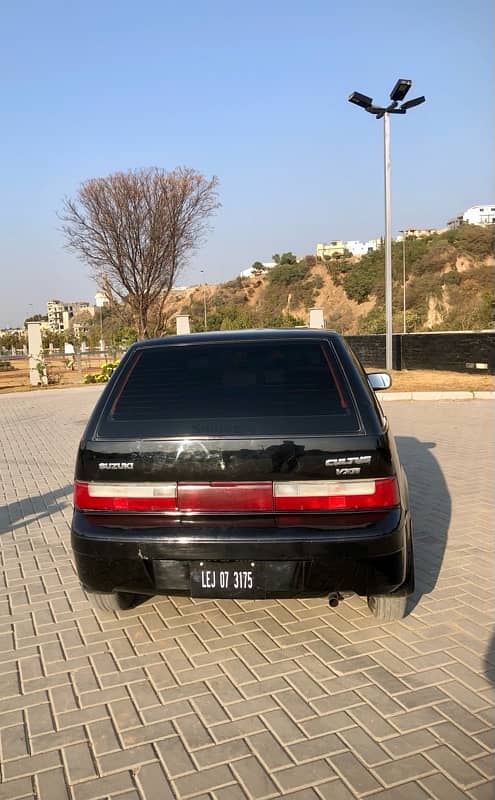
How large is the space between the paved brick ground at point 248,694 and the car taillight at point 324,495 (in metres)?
0.84

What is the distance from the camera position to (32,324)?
23.1m

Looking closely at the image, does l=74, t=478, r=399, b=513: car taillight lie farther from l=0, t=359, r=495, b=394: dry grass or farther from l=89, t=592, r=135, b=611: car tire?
l=0, t=359, r=495, b=394: dry grass

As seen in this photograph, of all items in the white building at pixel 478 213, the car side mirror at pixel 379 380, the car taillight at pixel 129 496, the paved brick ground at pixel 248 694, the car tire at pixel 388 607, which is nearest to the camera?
the paved brick ground at pixel 248 694

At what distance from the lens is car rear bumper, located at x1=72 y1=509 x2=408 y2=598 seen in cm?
292

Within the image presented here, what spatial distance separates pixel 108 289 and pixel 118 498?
2638 cm

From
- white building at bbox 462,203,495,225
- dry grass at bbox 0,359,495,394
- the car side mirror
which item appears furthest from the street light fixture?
white building at bbox 462,203,495,225

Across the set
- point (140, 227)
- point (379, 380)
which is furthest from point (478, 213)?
point (379, 380)

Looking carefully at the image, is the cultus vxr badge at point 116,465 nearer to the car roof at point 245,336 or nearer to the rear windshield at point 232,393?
the rear windshield at point 232,393

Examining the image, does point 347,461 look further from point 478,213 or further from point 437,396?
point 478,213

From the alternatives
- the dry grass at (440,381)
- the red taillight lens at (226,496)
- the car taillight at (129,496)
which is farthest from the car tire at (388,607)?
the dry grass at (440,381)

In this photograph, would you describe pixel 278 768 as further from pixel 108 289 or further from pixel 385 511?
pixel 108 289

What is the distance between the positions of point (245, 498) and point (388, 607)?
1172 mm

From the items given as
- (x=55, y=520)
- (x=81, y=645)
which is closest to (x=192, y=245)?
(x=55, y=520)

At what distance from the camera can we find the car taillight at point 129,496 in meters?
3.02
